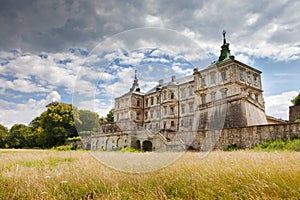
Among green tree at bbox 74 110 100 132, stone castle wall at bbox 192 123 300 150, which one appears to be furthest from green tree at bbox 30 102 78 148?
green tree at bbox 74 110 100 132

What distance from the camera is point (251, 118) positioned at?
84.9 ft

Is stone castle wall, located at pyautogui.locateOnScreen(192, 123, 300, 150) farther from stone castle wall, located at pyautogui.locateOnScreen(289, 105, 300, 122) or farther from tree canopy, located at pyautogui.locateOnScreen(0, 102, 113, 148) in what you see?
stone castle wall, located at pyautogui.locateOnScreen(289, 105, 300, 122)

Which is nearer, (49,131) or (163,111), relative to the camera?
(163,111)

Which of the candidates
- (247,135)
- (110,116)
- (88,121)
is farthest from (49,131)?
(110,116)

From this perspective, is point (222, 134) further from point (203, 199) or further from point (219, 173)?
point (203, 199)

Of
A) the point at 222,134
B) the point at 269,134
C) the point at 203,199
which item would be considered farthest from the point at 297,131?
the point at 203,199

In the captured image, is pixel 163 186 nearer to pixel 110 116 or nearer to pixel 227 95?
pixel 110 116

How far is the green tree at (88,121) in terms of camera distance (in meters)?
6.14

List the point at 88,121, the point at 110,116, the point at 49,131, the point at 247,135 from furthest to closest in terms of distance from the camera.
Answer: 1. the point at 49,131
2. the point at 247,135
3. the point at 88,121
4. the point at 110,116

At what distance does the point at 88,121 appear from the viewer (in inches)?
241

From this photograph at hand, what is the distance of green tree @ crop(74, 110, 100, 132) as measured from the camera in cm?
614

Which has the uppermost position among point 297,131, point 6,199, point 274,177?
point 297,131

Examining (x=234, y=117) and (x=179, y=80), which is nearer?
(x=179, y=80)

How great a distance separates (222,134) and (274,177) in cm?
1798
